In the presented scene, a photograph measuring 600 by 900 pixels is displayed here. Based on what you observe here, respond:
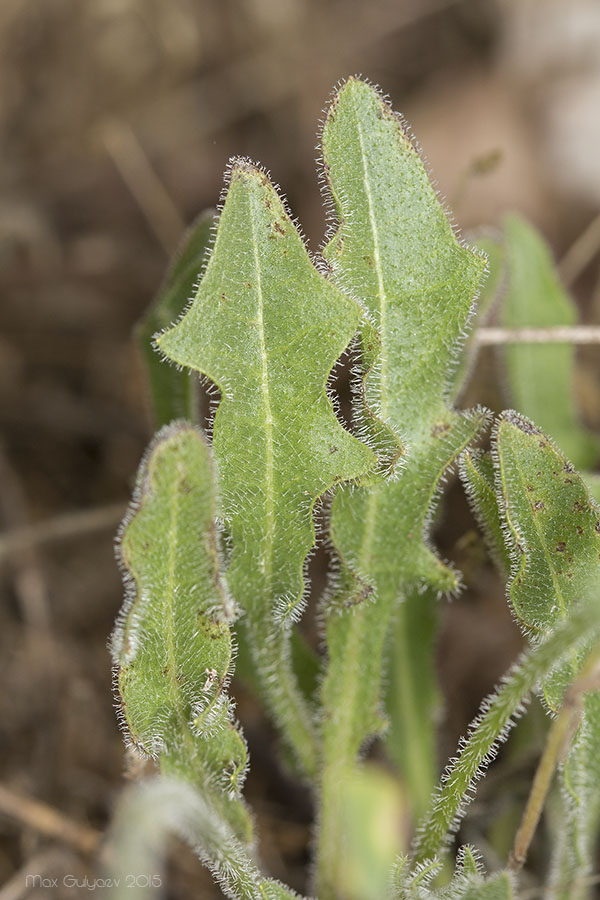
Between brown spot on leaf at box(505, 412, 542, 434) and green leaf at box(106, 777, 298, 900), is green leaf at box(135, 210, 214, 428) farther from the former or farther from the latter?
green leaf at box(106, 777, 298, 900)

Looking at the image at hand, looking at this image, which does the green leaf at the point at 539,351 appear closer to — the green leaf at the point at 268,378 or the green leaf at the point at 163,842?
the green leaf at the point at 268,378

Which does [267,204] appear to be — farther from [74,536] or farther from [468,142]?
[468,142]

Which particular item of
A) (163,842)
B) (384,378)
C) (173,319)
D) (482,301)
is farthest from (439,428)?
(163,842)

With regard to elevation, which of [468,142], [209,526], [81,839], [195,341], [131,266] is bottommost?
[81,839]

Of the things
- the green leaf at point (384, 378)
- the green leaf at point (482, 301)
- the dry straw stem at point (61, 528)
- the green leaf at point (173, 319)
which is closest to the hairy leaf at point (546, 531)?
the green leaf at point (384, 378)

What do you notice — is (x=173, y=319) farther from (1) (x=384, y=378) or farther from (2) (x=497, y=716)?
(2) (x=497, y=716)

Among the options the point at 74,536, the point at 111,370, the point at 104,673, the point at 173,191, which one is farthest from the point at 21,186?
the point at 104,673
